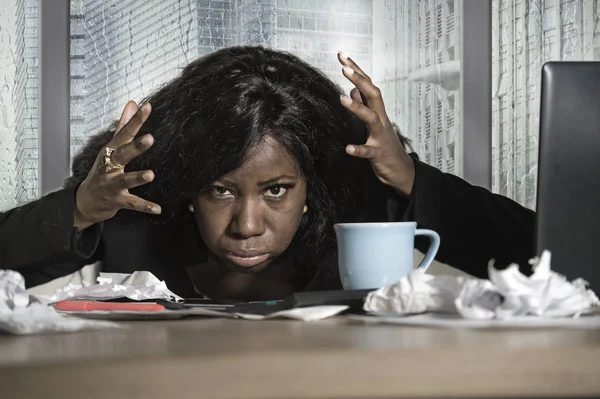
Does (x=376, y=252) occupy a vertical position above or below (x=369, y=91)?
below

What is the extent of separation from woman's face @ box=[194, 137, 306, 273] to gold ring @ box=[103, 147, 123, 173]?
8.9 inches

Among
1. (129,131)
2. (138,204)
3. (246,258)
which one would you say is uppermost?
(129,131)

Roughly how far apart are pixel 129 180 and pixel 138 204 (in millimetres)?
43

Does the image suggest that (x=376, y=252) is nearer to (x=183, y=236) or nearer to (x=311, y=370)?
(x=311, y=370)

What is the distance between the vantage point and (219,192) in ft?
4.68

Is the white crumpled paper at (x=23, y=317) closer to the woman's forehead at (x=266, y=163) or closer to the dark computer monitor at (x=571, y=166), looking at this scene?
the dark computer monitor at (x=571, y=166)

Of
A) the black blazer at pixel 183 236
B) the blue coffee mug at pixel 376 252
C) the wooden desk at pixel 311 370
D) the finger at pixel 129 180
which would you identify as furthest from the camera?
the black blazer at pixel 183 236

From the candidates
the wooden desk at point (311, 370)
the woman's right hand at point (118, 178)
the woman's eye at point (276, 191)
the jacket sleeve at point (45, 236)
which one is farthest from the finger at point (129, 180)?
the wooden desk at point (311, 370)

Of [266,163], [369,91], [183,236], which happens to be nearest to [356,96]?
[369,91]

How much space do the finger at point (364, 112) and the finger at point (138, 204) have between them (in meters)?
0.35

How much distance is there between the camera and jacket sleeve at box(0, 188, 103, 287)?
1291 mm

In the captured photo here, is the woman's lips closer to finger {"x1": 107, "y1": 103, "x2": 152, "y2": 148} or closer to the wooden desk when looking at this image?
finger {"x1": 107, "y1": 103, "x2": 152, "y2": 148}

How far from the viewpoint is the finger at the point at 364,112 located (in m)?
1.23

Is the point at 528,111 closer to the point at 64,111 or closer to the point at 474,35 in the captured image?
the point at 474,35
